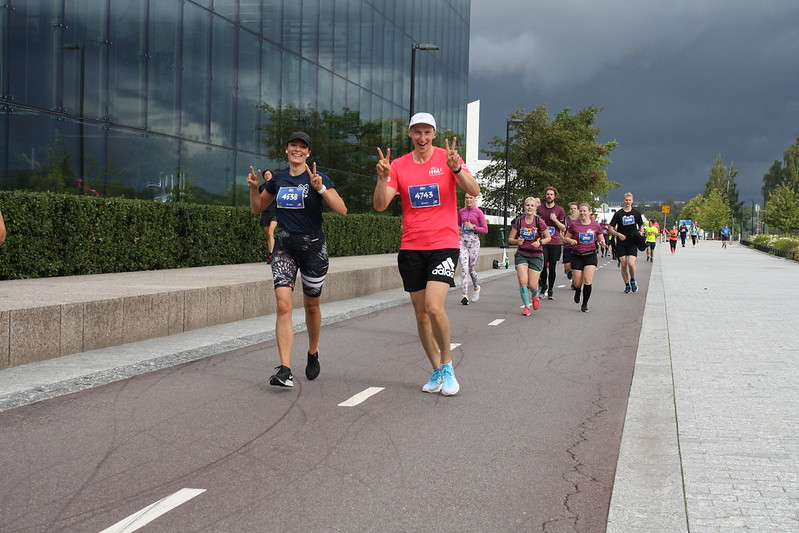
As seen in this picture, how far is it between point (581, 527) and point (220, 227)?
14.3 meters

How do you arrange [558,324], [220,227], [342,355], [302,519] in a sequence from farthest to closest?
[220,227]
[558,324]
[342,355]
[302,519]

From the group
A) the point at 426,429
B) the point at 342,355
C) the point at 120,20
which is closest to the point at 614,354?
the point at 342,355

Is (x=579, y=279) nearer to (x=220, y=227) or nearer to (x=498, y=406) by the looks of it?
(x=220, y=227)

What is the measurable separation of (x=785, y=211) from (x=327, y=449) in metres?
75.0

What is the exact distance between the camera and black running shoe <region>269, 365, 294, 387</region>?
7.08 m

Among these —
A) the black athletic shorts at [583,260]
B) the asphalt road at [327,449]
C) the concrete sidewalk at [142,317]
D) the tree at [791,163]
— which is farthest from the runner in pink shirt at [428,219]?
the tree at [791,163]

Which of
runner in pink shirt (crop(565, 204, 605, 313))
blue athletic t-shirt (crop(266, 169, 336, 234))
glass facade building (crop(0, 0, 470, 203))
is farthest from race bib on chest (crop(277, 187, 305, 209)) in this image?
glass facade building (crop(0, 0, 470, 203))

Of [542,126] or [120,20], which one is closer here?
[120,20]

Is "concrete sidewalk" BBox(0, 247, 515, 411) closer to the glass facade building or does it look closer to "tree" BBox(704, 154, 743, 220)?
the glass facade building

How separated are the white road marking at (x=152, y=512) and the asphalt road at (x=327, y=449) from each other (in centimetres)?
2

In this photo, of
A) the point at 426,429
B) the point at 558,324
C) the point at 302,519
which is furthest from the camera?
the point at 558,324

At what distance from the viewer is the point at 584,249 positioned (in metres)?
15.0

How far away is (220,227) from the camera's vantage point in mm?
17594

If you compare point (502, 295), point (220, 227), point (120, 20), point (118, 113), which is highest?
point (120, 20)
